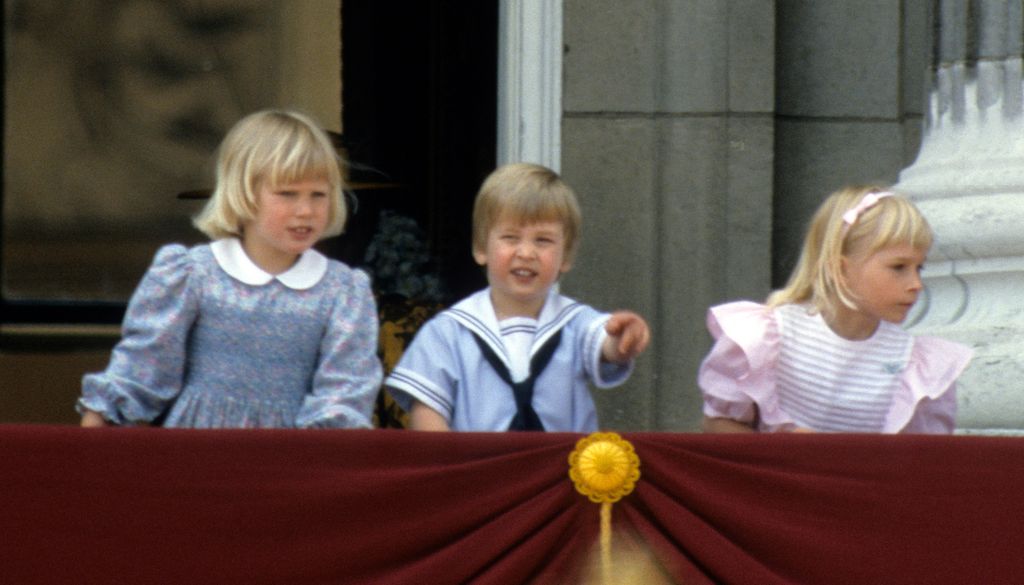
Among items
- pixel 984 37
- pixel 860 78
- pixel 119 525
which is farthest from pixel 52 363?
pixel 119 525

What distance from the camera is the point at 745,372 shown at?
497cm

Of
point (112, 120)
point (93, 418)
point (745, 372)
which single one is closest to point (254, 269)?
point (93, 418)

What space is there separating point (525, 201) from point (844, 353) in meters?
0.84

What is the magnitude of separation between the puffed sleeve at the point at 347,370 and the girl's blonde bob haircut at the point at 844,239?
0.99 meters

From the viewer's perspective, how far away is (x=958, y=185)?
6.42 m

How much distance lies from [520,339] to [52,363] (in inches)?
139

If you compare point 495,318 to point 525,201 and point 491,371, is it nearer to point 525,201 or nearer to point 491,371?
point 491,371

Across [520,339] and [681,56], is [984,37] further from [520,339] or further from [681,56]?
[520,339]

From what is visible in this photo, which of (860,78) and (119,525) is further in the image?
(860,78)

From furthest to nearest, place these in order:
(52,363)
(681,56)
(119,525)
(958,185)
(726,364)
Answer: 1. (52,363)
2. (681,56)
3. (958,185)
4. (726,364)
5. (119,525)

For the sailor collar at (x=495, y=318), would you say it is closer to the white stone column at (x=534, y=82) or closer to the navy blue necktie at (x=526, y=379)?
the navy blue necktie at (x=526, y=379)

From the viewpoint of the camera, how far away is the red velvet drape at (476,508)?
153 inches

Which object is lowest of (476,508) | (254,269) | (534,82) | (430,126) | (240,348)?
(476,508)

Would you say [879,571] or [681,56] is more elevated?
[681,56]
